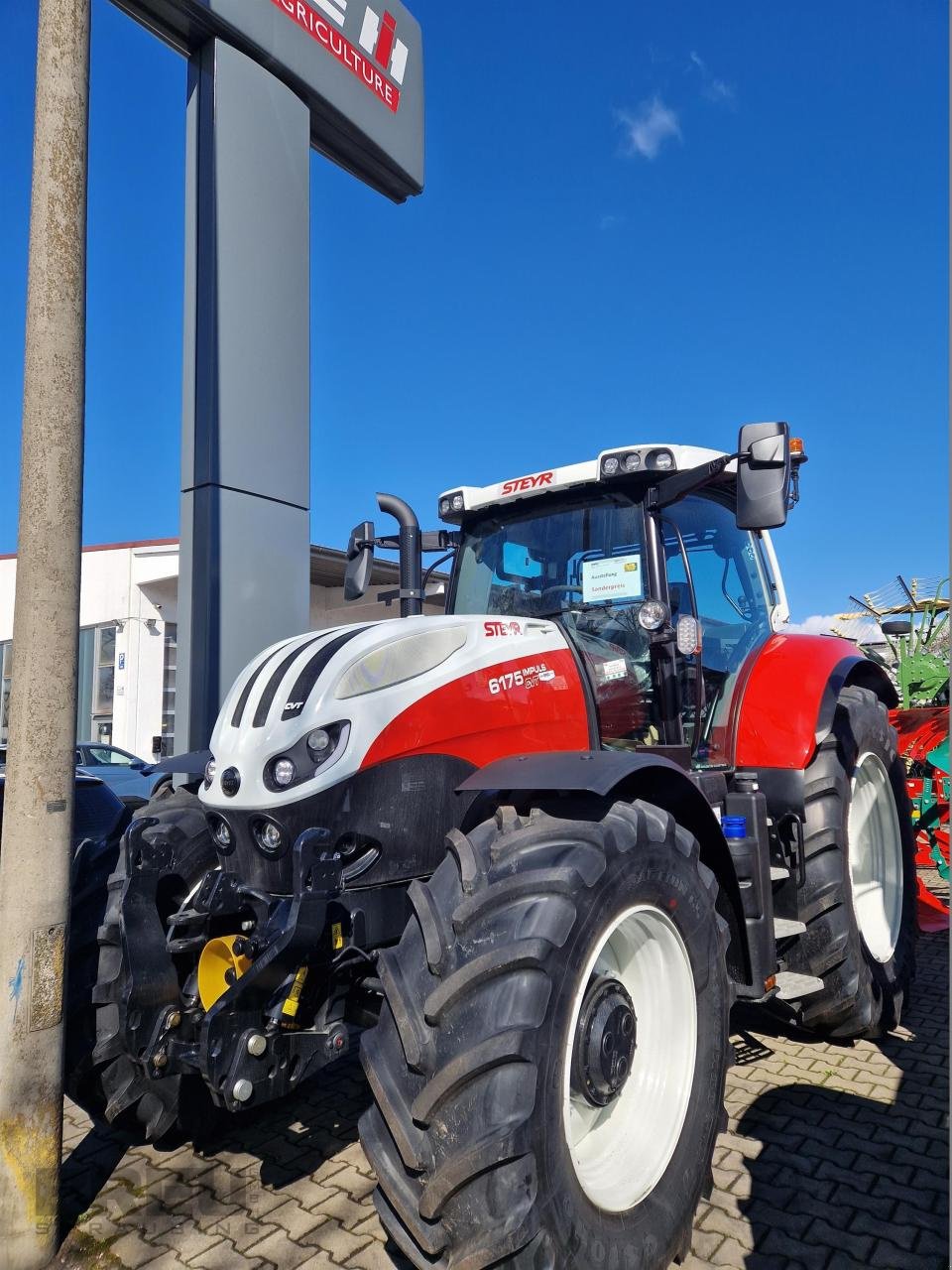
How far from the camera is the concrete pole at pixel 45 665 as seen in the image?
105 inches

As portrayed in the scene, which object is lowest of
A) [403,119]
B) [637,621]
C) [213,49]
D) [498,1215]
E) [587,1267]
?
[587,1267]

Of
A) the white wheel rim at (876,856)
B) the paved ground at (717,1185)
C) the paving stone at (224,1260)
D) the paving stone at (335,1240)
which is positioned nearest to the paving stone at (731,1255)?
the paved ground at (717,1185)

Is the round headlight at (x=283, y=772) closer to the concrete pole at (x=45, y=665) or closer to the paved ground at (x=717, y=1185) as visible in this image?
the concrete pole at (x=45, y=665)

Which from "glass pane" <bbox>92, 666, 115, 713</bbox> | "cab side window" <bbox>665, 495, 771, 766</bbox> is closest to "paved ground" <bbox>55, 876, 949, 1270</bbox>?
"cab side window" <bbox>665, 495, 771, 766</bbox>

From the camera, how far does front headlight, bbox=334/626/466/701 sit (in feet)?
9.21

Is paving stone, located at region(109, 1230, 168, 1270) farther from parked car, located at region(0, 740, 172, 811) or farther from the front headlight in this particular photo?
parked car, located at region(0, 740, 172, 811)

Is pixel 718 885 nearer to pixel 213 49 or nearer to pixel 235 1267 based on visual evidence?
pixel 235 1267

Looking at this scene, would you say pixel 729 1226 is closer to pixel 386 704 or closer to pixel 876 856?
pixel 386 704

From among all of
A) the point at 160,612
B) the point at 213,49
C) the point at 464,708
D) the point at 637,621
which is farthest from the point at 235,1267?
the point at 160,612

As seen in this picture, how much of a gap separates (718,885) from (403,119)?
4966mm

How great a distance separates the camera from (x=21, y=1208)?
2645 mm

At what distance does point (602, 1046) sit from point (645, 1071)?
1.46ft

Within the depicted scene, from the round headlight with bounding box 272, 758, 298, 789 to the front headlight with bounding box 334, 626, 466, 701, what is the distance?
237 millimetres

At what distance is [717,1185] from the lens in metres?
3.02
